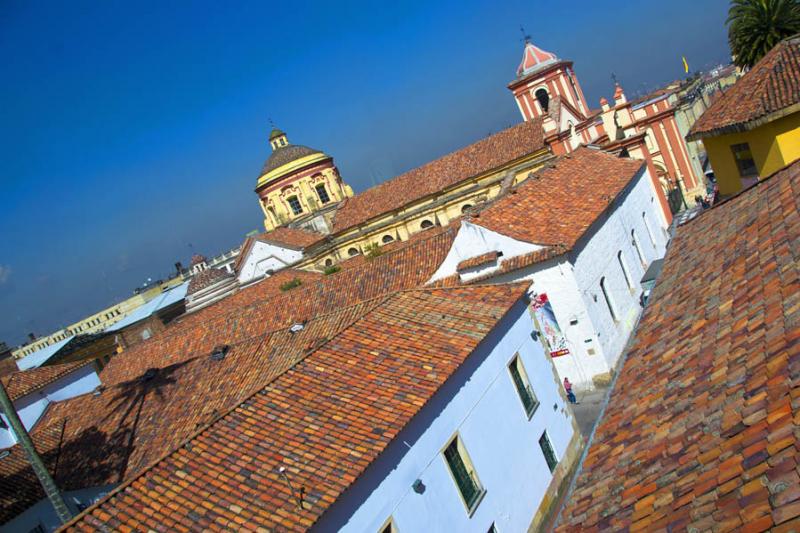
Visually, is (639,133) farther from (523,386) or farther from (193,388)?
(193,388)

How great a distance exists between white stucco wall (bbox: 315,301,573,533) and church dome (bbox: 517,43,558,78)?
31.7 m

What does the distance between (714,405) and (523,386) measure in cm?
939

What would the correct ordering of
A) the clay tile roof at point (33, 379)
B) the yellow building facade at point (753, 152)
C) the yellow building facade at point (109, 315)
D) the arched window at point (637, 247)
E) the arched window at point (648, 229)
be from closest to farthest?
the yellow building facade at point (753, 152) < the clay tile roof at point (33, 379) < the arched window at point (637, 247) < the arched window at point (648, 229) < the yellow building facade at point (109, 315)

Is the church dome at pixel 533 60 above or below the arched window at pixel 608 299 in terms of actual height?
above

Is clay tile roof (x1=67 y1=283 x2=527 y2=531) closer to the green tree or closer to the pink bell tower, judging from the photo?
the green tree

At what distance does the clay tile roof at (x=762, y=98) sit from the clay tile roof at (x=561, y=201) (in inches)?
183

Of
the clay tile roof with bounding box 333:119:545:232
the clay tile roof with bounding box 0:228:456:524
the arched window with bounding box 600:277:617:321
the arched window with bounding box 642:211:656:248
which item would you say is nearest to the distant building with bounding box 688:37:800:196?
the arched window with bounding box 600:277:617:321

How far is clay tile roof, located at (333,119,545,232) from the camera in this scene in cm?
3728

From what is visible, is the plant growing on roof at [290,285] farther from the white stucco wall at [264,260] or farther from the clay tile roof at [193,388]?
the white stucco wall at [264,260]

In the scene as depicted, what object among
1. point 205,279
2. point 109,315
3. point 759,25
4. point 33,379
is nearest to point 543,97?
point 759,25

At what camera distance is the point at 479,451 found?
12.3m

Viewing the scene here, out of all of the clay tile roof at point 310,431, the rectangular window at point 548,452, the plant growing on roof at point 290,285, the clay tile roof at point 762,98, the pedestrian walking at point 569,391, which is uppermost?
the clay tile roof at point 762,98

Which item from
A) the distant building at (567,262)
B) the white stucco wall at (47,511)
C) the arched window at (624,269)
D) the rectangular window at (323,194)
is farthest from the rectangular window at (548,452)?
the rectangular window at (323,194)

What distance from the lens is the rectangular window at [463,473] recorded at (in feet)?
38.3
